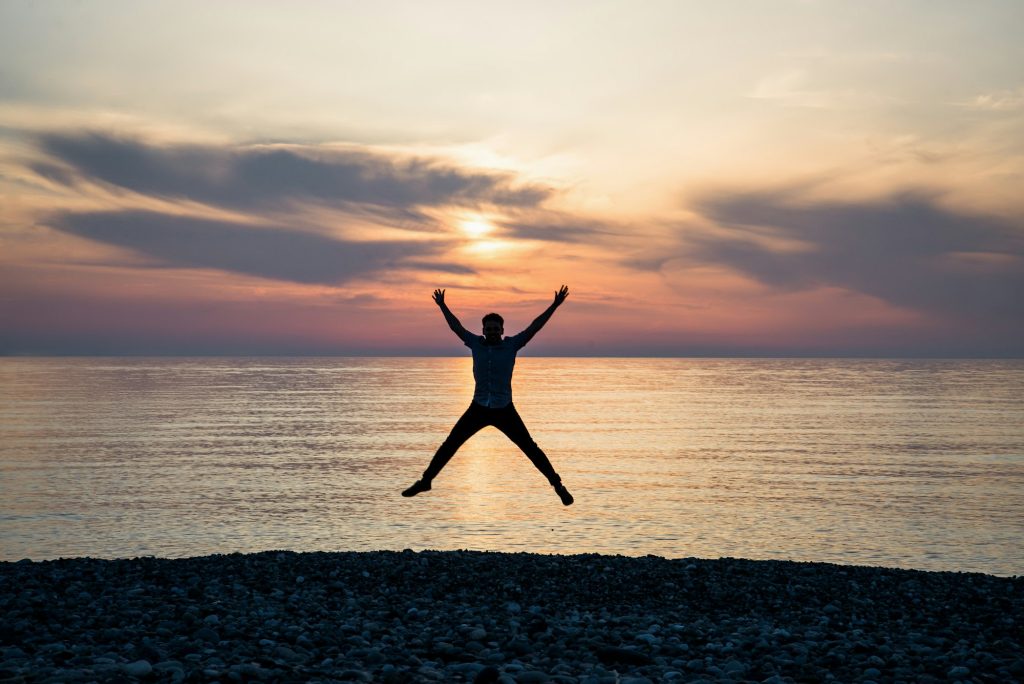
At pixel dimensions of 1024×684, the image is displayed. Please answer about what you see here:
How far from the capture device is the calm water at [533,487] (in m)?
33.2

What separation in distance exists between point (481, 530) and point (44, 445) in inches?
1857

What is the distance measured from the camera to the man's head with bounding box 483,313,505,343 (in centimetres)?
1391

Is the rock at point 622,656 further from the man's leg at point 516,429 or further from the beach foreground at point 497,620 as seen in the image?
the man's leg at point 516,429

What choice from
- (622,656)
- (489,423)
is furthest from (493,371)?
(622,656)

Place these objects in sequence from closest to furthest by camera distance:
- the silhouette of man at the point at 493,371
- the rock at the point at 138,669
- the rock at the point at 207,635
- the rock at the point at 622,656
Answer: the rock at the point at 138,669
the rock at the point at 622,656
the rock at the point at 207,635
the silhouette of man at the point at 493,371

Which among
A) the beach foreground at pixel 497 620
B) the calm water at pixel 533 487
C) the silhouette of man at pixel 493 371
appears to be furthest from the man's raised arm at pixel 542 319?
the calm water at pixel 533 487

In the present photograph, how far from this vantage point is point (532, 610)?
17.2 meters

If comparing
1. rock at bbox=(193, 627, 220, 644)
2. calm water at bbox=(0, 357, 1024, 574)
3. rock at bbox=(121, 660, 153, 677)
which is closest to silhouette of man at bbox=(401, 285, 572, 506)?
rock at bbox=(193, 627, 220, 644)

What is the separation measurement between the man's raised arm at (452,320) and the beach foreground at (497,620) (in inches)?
191

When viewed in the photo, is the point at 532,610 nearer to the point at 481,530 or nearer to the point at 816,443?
the point at 481,530

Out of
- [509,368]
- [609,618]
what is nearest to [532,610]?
[609,618]

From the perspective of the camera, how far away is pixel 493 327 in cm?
1394

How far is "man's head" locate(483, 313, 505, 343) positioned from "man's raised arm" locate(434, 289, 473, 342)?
0.36 m

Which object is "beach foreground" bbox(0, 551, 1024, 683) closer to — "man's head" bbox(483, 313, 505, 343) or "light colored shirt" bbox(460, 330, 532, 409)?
"light colored shirt" bbox(460, 330, 532, 409)
